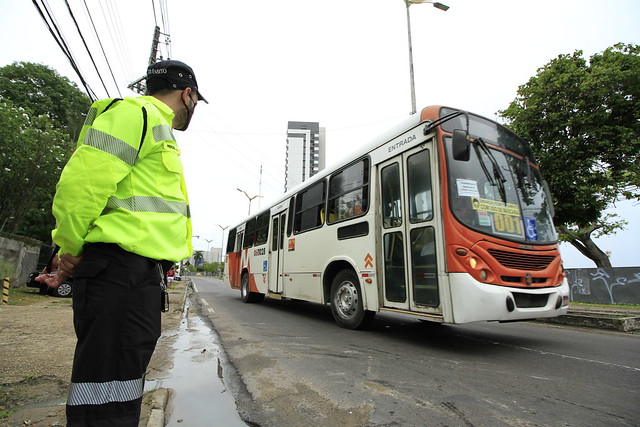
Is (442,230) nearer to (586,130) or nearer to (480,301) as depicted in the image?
(480,301)

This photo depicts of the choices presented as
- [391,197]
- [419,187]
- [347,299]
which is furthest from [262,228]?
[419,187]

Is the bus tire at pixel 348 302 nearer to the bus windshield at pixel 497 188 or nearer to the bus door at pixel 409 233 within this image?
the bus door at pixel 409 233

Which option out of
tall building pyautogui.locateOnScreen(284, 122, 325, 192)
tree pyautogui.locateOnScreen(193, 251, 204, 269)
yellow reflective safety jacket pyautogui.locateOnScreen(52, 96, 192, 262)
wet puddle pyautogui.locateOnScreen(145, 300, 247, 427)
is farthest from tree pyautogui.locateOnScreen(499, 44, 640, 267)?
tree pyautogui.locateOnScreen(193, 251, 204, 269)

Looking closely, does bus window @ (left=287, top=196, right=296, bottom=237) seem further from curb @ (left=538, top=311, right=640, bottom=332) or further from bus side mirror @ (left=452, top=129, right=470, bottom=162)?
curb @ (left=538, top=311, right=640, bottom=332)

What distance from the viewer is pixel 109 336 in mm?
1337

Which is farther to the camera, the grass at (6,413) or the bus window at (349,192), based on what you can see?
the bus window at (349,192)

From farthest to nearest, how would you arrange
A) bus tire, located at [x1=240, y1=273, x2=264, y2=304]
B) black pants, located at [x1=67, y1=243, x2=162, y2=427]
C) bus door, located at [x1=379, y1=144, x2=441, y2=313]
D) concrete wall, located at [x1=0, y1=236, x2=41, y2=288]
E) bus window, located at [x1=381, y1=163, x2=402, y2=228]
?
1. concrete wall, located at [x1=0, y1=236, x2=41, y2=288]
2. bus tire, located at [x1=240, y1=273, x2=264, y2=304]
3. bus window, located at [x1=381, y1=163, x2=402, y2=228]
4. bus door, located at [x1=379, y1=144, x2=441, y2=313]
5. black pants, located at [x1=67, y1=243, x2=162, y2=427]

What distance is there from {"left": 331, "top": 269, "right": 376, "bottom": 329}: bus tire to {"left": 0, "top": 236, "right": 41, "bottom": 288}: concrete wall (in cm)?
1393

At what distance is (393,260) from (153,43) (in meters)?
10.4

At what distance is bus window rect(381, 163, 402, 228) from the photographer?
5.04 m

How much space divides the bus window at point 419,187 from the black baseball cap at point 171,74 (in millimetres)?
3403

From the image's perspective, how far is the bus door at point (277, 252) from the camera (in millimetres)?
8562

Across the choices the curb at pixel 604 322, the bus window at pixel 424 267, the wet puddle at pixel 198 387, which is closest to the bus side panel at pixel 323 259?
the bus window at pixel 424 267

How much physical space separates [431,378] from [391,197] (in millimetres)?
2601
